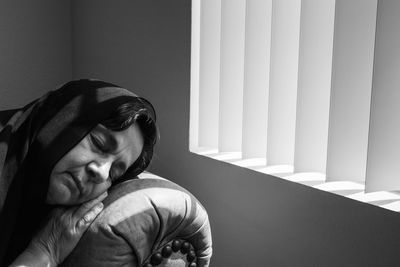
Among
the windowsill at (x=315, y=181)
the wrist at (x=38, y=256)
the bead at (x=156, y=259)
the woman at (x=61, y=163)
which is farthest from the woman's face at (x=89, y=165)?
the windowsill at (x=315, y=181)

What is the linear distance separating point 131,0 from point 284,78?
1050 millimetres

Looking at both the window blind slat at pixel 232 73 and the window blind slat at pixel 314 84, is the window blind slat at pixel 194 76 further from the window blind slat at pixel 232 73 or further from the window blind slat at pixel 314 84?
the window blind slat at pixel 314 84

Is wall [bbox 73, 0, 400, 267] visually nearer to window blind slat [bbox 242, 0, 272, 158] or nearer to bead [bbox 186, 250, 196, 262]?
window blind slat [bbox 242, 0, 272, 158]

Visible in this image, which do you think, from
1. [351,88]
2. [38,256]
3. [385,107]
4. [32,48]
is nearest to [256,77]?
[351,88]

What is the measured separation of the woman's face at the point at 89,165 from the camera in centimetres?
127

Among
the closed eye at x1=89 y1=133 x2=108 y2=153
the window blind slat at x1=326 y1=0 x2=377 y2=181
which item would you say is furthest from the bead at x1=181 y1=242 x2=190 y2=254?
the window blind slat at x1=326 y1=0 x2=377 y2=181

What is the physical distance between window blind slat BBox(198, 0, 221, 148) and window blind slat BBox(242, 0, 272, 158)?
19cm

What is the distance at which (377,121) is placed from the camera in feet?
4.43

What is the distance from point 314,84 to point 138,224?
71cm

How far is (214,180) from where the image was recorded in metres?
1.93

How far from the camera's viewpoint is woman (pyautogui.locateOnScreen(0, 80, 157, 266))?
128 cm

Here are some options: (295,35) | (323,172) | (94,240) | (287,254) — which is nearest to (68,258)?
(94,240)

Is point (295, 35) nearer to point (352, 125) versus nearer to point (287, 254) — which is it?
point (352, 125)

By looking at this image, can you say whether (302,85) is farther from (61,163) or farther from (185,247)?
(61,163)
